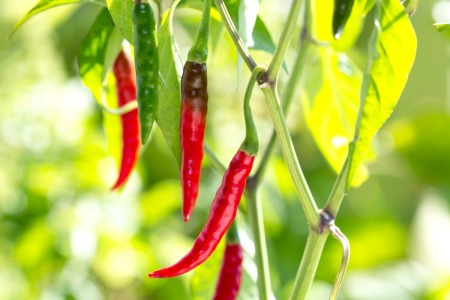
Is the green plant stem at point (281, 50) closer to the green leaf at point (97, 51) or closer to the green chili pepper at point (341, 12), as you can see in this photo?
the green chili pepper at point (341, 12)

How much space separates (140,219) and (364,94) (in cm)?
128

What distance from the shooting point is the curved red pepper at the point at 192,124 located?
2.41 feet

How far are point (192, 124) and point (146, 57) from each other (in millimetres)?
74

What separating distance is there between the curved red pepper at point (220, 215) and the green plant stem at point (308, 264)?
0.25 feet

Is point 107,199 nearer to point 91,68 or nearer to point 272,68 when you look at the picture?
point 91,68

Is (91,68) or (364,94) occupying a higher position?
(364,94)

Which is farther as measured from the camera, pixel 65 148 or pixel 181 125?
pixel 65 148

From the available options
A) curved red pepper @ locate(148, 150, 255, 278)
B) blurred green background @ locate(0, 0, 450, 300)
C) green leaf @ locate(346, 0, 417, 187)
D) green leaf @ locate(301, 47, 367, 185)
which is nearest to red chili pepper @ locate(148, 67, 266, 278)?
curved red pepper @ locate(148, 150, 255, 278)

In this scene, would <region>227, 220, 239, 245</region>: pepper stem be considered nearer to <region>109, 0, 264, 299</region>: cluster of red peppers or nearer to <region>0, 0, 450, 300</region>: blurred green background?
<region>109, 0, 264, 299</region>: cluster of red peppers

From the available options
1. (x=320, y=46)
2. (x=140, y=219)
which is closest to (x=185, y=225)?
(x=140, y=219)

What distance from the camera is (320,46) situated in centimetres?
105

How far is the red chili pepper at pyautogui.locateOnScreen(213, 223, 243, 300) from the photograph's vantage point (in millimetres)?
984

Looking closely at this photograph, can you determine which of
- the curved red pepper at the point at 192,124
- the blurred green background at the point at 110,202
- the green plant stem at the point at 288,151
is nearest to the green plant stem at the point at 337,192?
the green plant stem at the point at 288,151

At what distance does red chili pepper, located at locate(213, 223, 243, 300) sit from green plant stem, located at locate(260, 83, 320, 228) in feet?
0.68
